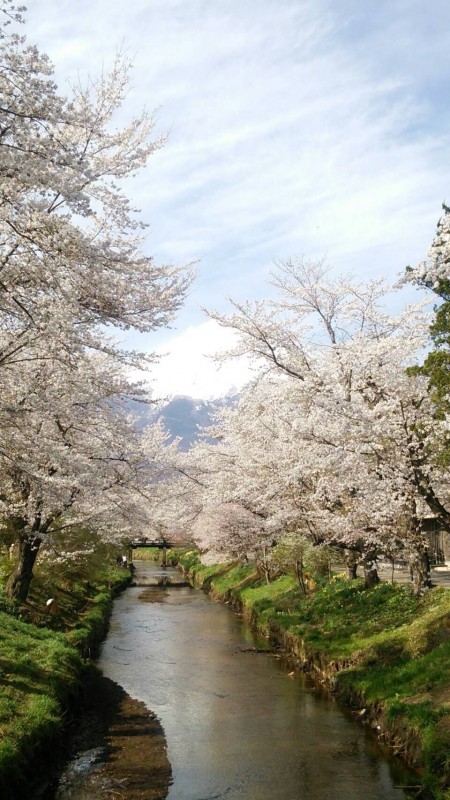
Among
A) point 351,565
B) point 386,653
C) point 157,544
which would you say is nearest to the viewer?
point 386,653

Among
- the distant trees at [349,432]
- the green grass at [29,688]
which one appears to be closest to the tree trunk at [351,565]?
the distant trees at [349,432]

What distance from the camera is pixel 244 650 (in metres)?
21.4

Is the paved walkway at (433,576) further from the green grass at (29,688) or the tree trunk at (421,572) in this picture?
the green grass at (29,688)

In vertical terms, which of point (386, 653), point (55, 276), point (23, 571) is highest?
point (55, 276)

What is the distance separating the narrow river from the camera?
34.0 ft

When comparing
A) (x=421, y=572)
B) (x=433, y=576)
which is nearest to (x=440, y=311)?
(x=421, y=572)

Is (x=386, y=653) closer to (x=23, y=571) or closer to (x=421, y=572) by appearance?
(x=421, y=572)

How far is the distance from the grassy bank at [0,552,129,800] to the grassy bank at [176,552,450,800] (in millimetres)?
6529

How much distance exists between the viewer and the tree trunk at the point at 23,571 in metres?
17.6

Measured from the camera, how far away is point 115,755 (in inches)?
461

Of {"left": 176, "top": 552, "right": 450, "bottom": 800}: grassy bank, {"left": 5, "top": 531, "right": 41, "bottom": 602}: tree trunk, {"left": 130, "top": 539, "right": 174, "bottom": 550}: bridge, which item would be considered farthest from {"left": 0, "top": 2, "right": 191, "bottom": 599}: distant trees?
{"left": 130, "top": 539, "right": 174, "bottom": 550}: bridge

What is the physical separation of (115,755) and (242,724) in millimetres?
3139

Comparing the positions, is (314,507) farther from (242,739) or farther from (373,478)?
(242,739)

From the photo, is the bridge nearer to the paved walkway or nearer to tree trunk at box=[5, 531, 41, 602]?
the paved walkway
